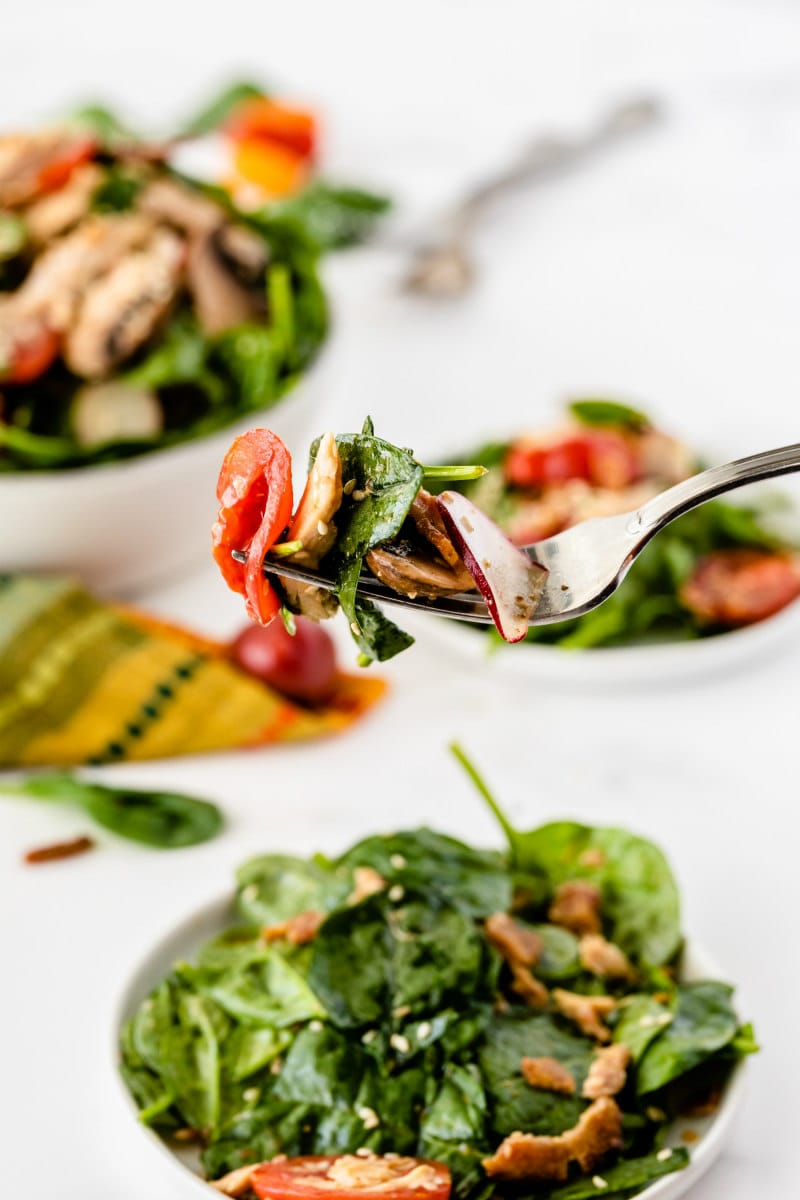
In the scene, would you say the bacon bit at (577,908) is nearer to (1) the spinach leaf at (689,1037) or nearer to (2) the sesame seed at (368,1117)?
(1) the spinach leaf at (689,1037)

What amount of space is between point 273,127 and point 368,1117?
418 cm

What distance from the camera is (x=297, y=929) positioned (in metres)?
2.25

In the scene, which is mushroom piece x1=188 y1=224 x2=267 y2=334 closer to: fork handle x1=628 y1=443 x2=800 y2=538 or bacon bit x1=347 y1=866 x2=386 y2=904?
bacon bit x1=347 y1=866 x2=386 y2=904

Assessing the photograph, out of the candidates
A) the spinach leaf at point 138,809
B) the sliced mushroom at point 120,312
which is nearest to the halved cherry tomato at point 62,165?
the sliced mushroom at point 120,312

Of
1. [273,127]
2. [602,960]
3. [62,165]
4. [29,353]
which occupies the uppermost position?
[273,127]

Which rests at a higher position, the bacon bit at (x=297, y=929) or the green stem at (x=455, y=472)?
the green stem at (x=455, y=472)

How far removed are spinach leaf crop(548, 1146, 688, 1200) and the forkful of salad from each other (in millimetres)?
685

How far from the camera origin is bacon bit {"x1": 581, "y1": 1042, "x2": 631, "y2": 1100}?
2020 mm

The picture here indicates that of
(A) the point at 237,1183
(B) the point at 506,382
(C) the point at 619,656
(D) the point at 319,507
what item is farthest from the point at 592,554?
(B) the point at 506,382

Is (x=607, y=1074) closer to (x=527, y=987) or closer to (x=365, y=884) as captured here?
(x=527, y=987)

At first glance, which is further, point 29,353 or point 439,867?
point 29,353

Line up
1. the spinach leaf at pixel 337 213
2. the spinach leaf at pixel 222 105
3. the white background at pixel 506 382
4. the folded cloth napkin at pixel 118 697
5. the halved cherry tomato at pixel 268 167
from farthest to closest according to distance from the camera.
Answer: the halved cherry tomato at pixel 268 167
the spinach leaf at pixel 337 213
the spinach leaf at pixel 222 105
the folded cloth napkin at pixel 118 697
the white background at pixel 506 382

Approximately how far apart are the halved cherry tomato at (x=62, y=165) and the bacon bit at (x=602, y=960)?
2232mm

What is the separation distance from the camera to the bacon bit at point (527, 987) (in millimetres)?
2164
